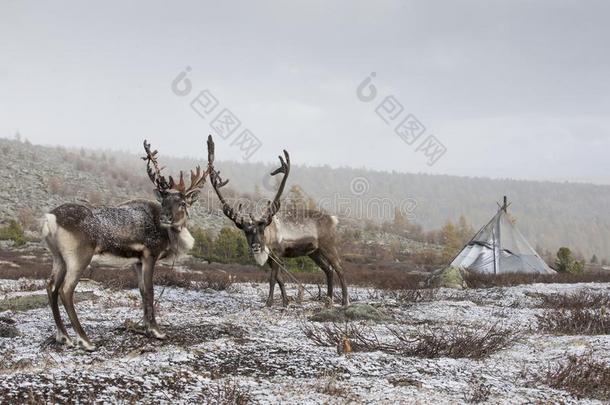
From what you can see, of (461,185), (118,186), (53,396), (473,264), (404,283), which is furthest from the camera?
(461,185)

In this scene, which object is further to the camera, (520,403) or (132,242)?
(132,242)

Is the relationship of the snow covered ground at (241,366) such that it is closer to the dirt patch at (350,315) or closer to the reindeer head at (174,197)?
the dirt patch at (350,315)

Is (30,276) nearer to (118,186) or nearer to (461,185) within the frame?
(118,186)

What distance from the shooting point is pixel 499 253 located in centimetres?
2609

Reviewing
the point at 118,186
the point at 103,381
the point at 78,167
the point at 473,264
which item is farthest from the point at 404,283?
the point at 78,167

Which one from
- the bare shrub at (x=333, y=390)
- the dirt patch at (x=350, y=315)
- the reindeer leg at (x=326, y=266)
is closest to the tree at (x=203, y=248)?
the reindeer leg at (x=326, y=266)

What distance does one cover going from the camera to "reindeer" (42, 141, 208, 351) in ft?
23.6

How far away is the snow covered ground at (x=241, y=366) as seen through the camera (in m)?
5.89

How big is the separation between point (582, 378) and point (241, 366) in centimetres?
406

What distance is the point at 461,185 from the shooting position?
15462cm

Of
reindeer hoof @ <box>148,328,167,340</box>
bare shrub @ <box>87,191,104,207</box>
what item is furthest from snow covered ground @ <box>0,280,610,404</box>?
bare shrub @ <box>87,191,104,207</box>

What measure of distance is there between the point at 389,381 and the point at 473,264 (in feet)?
66.8

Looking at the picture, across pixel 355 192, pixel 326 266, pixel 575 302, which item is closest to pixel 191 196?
pixel 326 266

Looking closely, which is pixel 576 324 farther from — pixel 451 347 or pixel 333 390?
pixel 333 390
